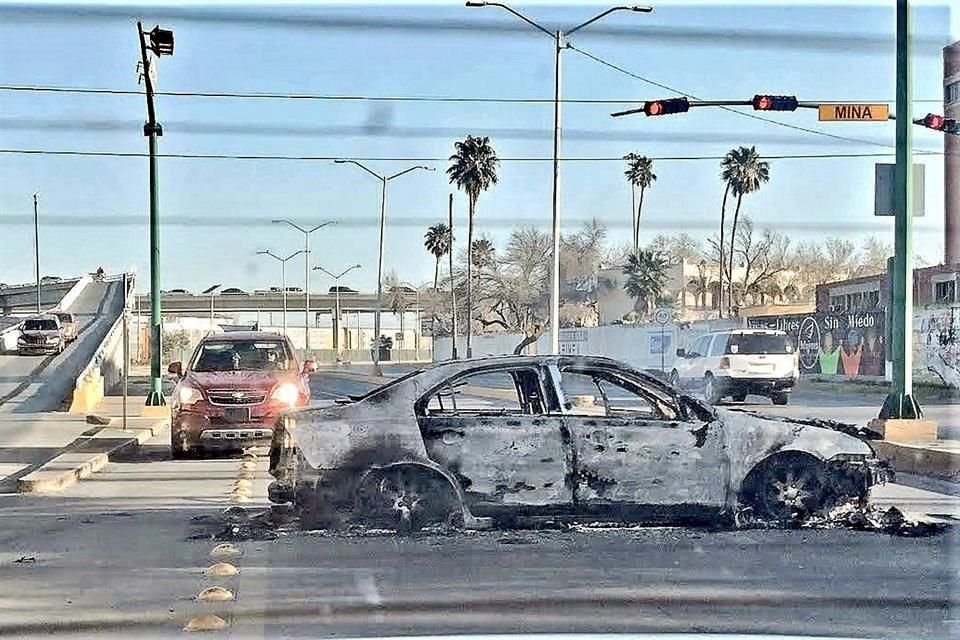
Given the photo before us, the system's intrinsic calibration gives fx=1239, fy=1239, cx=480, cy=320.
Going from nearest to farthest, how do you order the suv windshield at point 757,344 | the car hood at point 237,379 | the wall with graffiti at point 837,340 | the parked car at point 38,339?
the suv windshield at point 757,344 < the wall with graffiti at point 837,340 < the car hood at point 237,379 < the parked car at point 38,339

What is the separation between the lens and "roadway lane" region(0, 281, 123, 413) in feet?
35.9

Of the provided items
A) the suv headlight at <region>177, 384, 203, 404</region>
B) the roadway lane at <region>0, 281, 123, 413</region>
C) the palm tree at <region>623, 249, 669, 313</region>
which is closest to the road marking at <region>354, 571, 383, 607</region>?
the palm tree at <region>623, 249, 669, 313</region>

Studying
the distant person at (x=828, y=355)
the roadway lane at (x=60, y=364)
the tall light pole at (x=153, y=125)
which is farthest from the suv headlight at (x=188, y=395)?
the distant person at (x=828, y=355)

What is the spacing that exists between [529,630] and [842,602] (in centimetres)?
195

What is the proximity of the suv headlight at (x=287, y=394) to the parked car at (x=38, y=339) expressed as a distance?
7.28m

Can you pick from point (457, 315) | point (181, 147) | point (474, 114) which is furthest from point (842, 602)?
point (181, 147)

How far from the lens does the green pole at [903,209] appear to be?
8.62 metres

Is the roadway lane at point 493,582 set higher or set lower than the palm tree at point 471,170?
lower

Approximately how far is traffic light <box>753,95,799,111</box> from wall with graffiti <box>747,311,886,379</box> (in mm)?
1409

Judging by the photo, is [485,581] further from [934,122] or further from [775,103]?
[934,122]

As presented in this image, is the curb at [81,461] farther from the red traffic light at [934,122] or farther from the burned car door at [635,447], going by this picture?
the red traffic light at [934,122]

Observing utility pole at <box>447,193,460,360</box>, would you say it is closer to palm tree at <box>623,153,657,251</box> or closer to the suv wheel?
palm tree at <box>623,153,657,251</box>

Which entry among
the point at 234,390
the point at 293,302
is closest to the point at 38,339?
the point at 234,390

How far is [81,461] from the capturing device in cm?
1230
